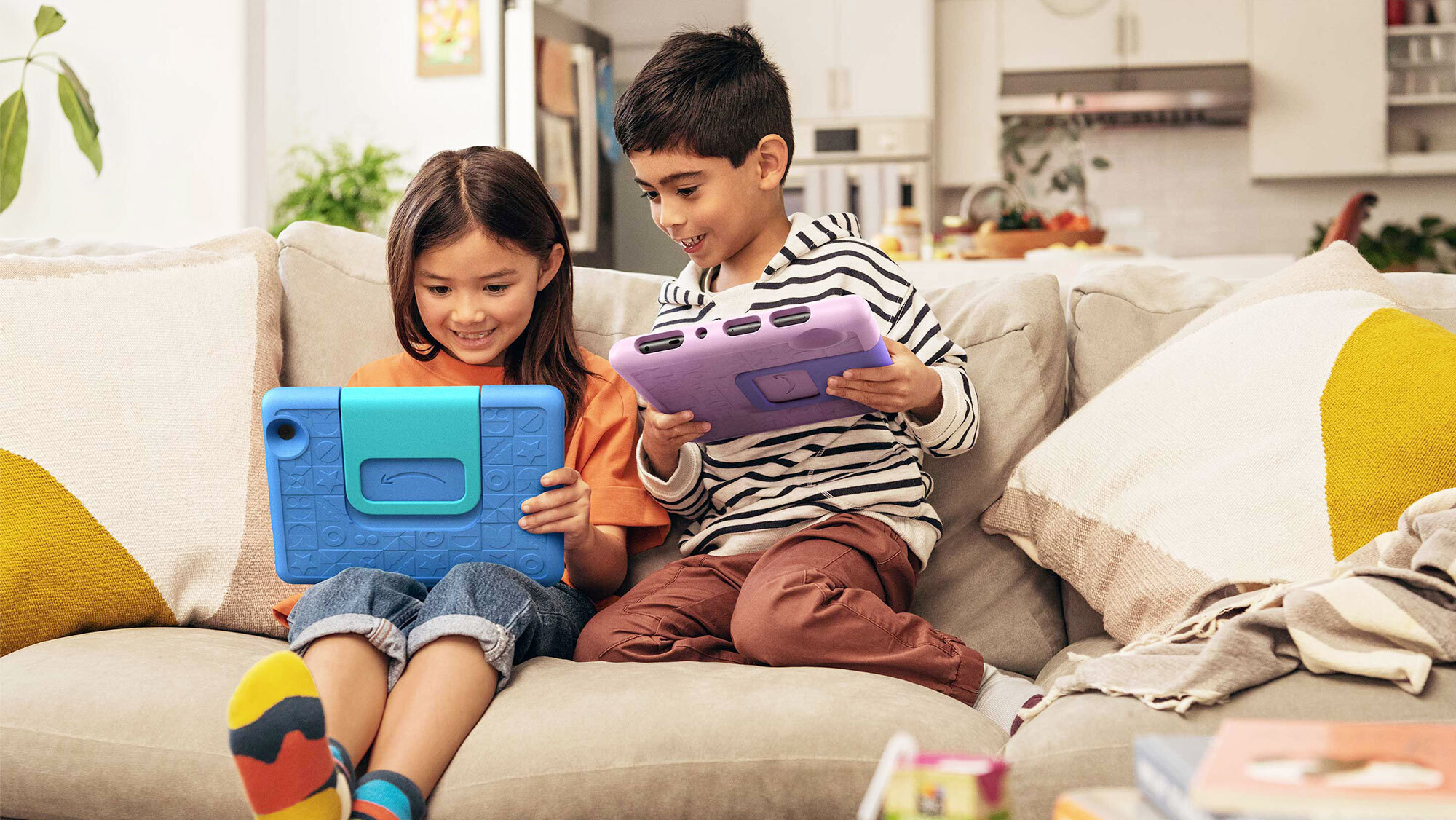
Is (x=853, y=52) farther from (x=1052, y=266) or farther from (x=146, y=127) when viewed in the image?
(x=146, y=127)

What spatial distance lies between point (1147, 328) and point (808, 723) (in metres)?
0.85

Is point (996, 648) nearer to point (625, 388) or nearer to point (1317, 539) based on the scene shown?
point (1317, 539)

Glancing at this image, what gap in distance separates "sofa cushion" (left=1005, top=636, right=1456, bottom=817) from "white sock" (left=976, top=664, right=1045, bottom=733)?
175 mm

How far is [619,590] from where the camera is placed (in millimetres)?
1541

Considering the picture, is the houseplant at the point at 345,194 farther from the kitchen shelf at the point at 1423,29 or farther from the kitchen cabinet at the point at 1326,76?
the kitchen shelf at the point at 1423,29

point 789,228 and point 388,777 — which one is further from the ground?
point 789,228

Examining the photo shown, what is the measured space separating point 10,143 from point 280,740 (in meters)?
2.42

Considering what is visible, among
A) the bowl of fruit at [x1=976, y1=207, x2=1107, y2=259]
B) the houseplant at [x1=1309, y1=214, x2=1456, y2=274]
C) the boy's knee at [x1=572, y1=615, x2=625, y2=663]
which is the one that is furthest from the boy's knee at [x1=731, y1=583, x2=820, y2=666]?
the houseplant at [x1=1309, y1=214, x2=1456, y2=274]

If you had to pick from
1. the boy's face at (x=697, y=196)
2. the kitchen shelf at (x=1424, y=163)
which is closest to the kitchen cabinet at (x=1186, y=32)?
the kitchen shelf at (x=1424, y=163)

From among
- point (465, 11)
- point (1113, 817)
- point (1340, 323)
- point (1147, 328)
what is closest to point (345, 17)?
point (465, 11)

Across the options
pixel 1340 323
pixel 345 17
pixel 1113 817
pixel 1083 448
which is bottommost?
pixel 1113 817

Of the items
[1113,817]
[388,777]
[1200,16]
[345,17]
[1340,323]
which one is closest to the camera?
[1113,817]

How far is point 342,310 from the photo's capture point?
5.28ft

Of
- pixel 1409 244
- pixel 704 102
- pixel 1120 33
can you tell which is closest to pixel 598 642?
pixel 704 102
